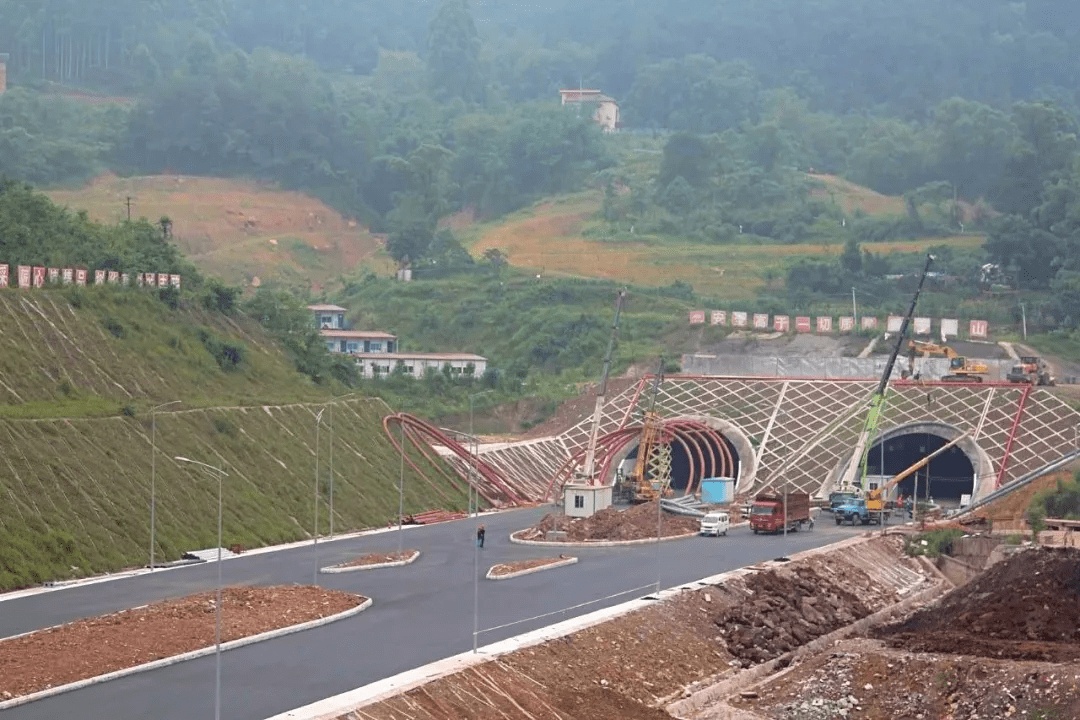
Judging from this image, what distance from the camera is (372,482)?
90.7 metres

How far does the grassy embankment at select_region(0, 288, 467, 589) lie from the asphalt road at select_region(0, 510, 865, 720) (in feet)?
8.94

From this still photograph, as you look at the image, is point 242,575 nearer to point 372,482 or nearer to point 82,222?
point 372,482

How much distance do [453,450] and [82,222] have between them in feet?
90.0

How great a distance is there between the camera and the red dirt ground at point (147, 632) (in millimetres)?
50125

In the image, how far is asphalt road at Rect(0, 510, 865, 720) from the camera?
48.2 m

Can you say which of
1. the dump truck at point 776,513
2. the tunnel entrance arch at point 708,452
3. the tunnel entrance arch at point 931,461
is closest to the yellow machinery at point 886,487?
the tunnel entrance arch at point 931,461

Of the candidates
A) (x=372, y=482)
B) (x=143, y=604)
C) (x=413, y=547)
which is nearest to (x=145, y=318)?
(x=372, y=482)

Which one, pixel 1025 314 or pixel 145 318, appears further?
pixel 1025 314

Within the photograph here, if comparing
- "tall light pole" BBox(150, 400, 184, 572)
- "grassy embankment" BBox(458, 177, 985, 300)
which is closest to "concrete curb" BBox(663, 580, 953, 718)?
"tall light pole" BBox(150, 400, 184, 572)

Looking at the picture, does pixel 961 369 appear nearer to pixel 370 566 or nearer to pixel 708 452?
pixel 708 452

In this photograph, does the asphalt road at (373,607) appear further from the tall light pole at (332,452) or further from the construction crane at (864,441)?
the construction crane at (864,441)

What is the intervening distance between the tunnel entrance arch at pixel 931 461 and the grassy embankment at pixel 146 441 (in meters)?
26.3

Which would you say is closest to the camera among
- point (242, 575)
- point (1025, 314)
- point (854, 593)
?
point (242, 575)

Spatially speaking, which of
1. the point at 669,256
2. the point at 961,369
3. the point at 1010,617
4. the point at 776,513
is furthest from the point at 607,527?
the point at 669,256
